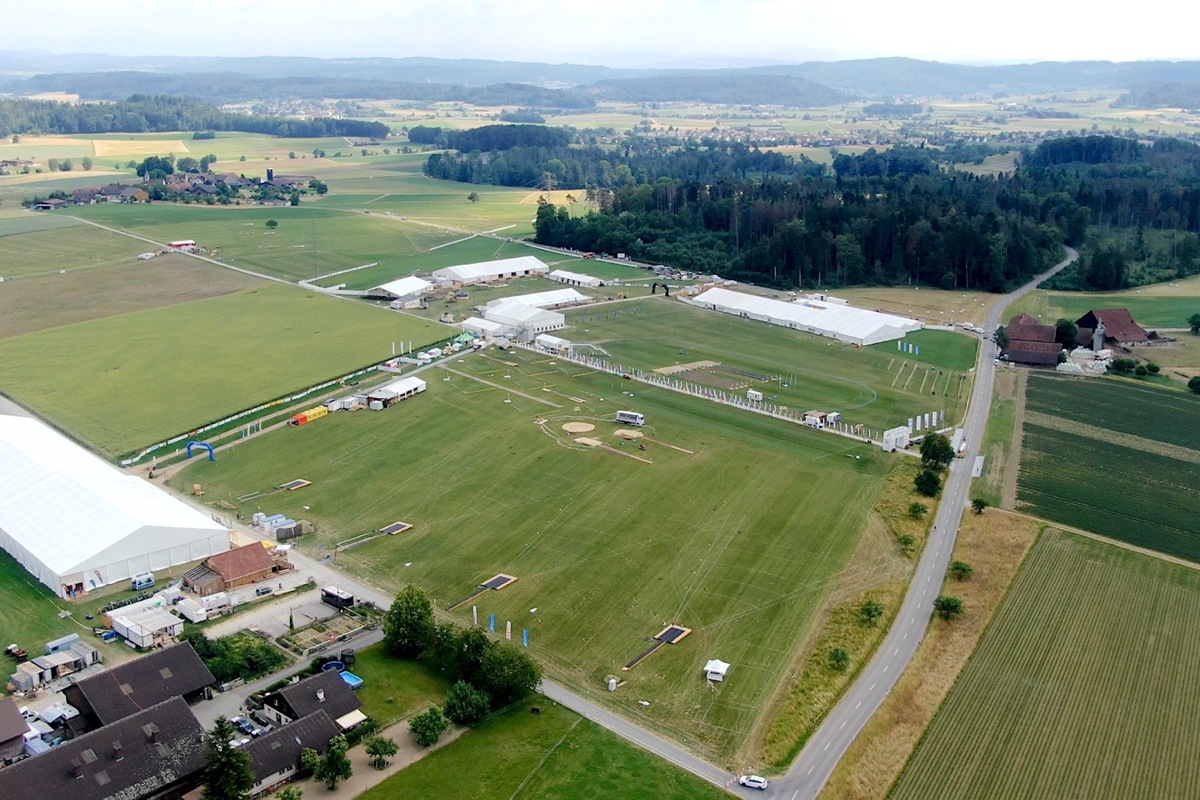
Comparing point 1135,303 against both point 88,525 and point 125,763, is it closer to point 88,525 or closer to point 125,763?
point 88,525

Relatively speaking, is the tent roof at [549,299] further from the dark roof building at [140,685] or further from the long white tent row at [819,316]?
the dark roof building at [140,685]

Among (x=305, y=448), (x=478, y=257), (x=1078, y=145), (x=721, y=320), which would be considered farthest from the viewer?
(x=1078, y=145)

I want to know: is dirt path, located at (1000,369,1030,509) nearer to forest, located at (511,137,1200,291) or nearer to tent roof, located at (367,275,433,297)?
forest, located at (511,137,1200,291)

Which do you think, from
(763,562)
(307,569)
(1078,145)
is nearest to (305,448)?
(307,569)

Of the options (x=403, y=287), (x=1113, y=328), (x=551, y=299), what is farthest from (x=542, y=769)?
(x=403, y=287)

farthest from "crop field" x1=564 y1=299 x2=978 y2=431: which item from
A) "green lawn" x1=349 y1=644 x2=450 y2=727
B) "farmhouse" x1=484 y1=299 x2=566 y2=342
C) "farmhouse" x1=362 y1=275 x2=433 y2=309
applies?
"green lawn" x1=349 y1=644 x2=450 y2=727

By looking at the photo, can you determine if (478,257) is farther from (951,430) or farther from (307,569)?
(307,569)
